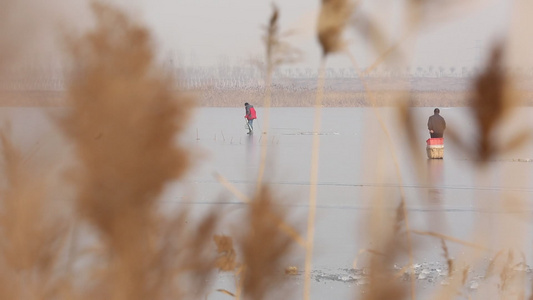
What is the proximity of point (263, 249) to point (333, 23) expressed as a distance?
0.54 ft

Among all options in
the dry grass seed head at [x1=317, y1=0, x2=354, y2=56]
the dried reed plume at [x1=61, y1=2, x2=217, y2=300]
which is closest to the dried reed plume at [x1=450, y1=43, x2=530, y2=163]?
the dry grass seed head at [x1=317, y1=0, x2=354, y2=56]

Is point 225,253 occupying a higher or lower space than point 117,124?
lower

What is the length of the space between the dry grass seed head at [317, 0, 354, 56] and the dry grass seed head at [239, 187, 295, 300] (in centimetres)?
11

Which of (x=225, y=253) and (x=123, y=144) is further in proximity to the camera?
(x=225, y=253)

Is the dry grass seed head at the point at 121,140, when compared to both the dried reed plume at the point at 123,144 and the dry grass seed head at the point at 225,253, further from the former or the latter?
the dry grass seed head at the point at 225,253

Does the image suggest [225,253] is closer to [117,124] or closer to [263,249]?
[263,249]

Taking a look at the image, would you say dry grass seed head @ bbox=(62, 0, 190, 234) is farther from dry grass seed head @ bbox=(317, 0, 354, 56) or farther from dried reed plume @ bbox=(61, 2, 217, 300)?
dry grass seed head @ bbox=(317, 0, 354, 56)

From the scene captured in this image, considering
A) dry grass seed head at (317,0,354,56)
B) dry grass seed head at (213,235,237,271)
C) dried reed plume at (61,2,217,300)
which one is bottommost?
dry grass seed head at (213,235,237,271)

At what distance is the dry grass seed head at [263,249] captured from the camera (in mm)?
548

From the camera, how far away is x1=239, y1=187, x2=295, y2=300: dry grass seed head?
55 cm

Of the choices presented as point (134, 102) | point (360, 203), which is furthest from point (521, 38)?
point (134, 102)

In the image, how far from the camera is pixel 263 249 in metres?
0.55

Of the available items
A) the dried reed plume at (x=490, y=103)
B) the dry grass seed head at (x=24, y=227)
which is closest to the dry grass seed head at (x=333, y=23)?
the dried reed plume at (x=490, y=103)

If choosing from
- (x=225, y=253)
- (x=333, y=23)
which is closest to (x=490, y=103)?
(x=333, y=23)
